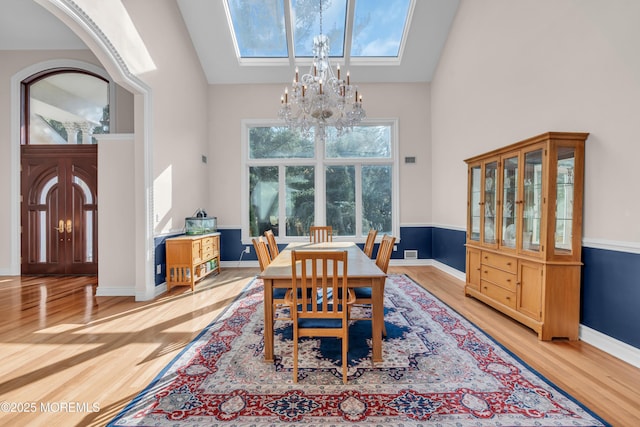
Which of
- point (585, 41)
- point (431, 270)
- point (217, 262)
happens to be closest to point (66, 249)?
point (217, 262)

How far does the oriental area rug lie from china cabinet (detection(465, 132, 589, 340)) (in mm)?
651

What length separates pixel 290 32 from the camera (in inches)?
209

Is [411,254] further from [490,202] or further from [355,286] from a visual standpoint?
[355,286]

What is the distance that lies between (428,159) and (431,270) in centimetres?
233

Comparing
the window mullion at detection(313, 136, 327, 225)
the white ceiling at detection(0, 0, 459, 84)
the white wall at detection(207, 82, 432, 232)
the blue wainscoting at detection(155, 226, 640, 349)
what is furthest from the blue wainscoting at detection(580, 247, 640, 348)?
the white ceiling at detection(0, 0, 459, 84)

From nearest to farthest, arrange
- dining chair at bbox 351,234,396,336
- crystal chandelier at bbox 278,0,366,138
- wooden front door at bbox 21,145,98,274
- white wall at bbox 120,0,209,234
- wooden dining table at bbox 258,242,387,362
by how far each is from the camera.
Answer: wooden dining table at bbox 258,242,387,362 → dining chair at bbox 351,234,396,336 → crystal chandelier at bbox 278,0,366,138 → white wall at bbox 120,0,209,234 → wooden front door at bbox 21,145,98,274

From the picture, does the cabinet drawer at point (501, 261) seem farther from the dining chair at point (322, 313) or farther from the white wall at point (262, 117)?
the white wall at point (262, 117)

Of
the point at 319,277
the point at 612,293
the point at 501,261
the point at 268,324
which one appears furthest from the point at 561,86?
the point at 268,324

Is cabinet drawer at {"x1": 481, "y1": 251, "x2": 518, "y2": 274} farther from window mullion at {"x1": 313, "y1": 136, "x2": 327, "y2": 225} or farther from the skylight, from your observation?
the skylight

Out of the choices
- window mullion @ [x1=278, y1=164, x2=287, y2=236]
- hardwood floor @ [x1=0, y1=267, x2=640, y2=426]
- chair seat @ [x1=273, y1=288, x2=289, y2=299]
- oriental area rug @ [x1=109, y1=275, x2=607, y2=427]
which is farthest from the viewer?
window mullion @ [x1=278, y1=164, x2=287, y2=236]

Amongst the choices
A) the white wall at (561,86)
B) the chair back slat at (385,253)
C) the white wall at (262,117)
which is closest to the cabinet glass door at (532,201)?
the white wall at (561,86)

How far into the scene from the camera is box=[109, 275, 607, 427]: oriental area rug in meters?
1.72

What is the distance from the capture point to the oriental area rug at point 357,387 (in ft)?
5.64

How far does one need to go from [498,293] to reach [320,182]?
3820 mm
